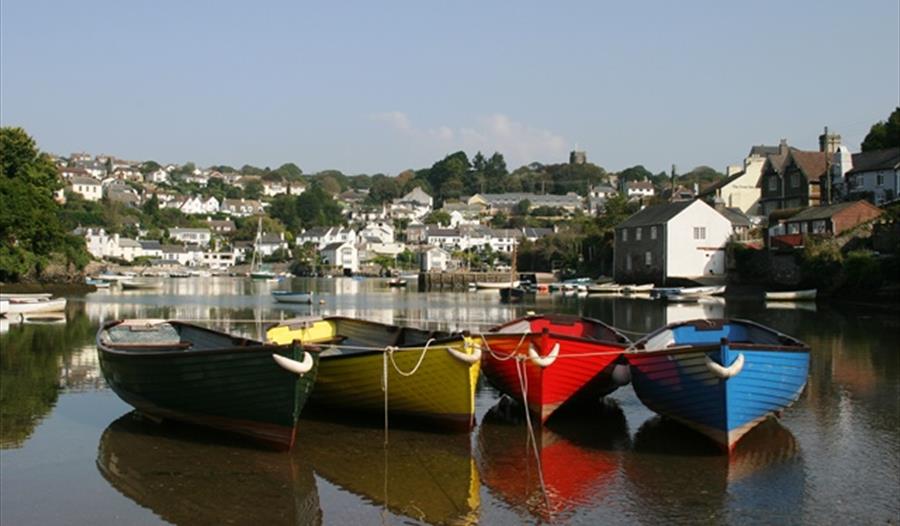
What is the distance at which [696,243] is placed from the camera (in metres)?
70.6

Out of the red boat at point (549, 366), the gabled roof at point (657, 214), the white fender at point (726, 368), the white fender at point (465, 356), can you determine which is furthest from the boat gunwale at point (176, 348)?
the gabled roof at point (657, 214)

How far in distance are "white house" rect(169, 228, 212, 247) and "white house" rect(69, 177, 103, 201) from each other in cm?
2282

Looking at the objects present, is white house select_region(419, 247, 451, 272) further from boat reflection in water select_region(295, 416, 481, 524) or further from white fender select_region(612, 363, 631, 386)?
boat reflection in water select_region(295, 416, 481, 524)

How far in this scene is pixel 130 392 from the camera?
15.4 meters

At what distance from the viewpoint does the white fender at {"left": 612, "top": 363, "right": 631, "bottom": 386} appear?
51.5 feet

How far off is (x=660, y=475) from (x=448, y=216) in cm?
16882

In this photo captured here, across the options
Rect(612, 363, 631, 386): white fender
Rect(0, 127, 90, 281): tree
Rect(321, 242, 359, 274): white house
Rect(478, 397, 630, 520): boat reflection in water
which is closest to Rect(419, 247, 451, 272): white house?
Rect(321, 242, 359, 274): white house

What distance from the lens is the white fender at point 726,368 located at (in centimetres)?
1238

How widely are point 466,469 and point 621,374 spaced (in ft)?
15.9

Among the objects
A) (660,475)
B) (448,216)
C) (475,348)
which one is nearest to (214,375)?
(475,348)

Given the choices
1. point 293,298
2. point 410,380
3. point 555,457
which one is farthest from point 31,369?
point 293,298

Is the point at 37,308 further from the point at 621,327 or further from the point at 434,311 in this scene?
Answer: the point at 621,327

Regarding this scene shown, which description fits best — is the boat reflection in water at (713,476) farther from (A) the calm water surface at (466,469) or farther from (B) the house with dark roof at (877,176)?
(B) the house with dark roof at (877,176)

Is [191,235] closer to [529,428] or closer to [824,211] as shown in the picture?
[824,211]
